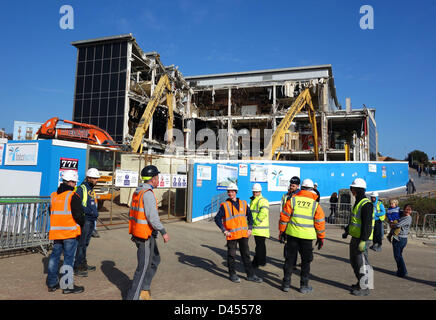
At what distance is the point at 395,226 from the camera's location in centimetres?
610

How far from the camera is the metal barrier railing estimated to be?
20.3 ft

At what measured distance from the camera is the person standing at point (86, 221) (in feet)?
17.9

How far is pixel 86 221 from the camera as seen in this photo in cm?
570

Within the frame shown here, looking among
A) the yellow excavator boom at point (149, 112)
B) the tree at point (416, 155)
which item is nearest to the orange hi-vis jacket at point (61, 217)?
the yellow excavator boom at point (149, 112)

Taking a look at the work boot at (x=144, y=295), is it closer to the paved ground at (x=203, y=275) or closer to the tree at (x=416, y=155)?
the paved ground at (x=203, y=275)

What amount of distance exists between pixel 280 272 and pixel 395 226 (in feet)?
8.75

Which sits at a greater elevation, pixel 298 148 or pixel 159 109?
pixel 159 109

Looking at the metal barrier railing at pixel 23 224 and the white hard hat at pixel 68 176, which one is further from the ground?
the white hard hat at pixel 68 176

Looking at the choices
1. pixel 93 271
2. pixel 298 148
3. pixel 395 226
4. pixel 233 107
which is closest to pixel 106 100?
Answer: pixel 233 107

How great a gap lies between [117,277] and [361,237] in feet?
14.6

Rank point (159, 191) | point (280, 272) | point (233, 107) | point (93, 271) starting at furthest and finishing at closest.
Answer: point (233, 107) < point (159, 191) < point (280, 272) < point (93, 271)

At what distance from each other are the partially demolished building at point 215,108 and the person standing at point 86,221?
2288 cm

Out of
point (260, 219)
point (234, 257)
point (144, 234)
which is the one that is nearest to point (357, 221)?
point (260, 219)

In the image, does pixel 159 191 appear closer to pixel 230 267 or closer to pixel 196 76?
pixel 230 267
